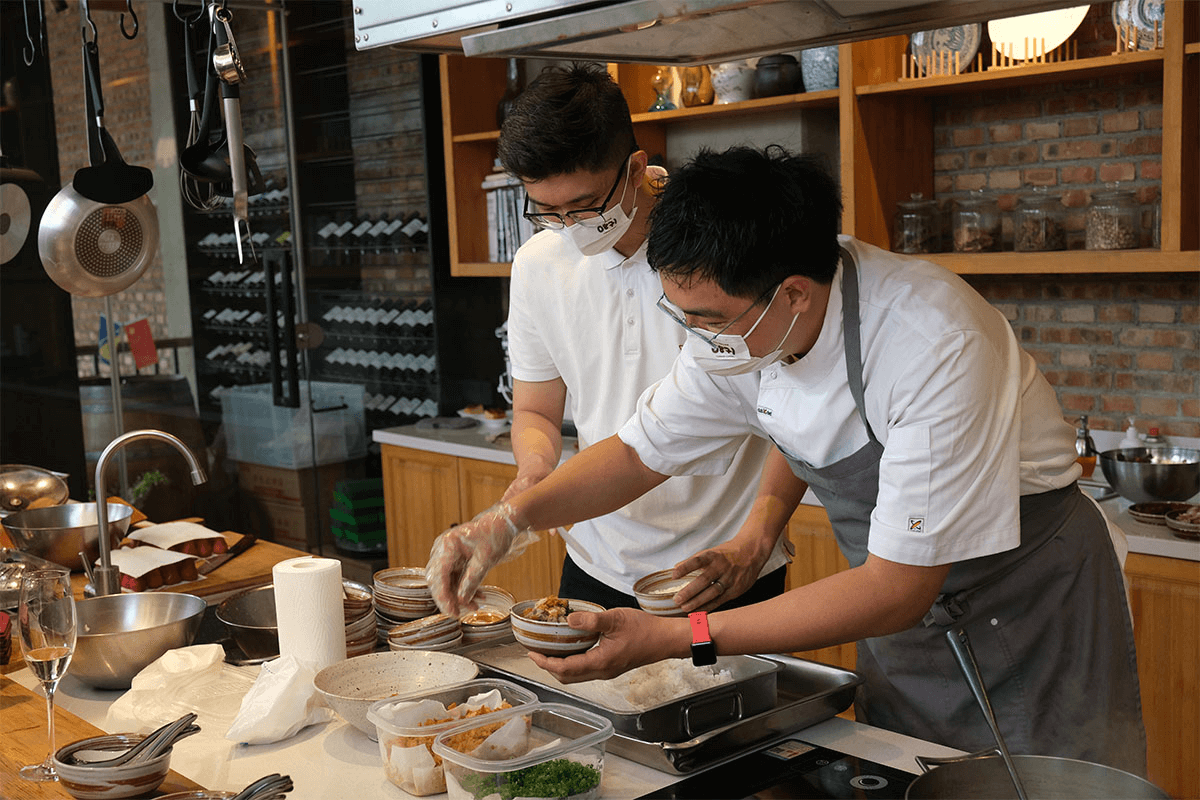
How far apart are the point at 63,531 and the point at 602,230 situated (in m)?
1.47

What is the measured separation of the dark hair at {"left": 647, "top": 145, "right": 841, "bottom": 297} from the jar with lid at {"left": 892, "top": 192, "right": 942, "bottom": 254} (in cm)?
202

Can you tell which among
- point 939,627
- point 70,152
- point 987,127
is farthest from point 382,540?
point 939,627

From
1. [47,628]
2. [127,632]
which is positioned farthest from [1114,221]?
[47,628]

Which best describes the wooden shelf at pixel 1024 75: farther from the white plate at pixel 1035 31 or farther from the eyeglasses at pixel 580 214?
the eyeglasses at pixel 580 214

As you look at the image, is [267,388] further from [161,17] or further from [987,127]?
[987,127]

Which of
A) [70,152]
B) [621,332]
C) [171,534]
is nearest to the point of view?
[621,332]

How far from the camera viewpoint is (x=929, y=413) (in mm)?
1503

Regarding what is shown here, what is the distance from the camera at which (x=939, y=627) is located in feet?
5.78

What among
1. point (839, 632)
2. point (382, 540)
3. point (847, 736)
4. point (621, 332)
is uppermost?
point (621, 332)

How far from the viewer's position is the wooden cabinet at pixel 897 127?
9.61ft

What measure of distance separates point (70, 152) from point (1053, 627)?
4364 mm

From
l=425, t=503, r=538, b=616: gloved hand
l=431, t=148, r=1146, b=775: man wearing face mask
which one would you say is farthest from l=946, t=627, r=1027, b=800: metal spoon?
l=425, t=503, r=538, b=616: gloved hand

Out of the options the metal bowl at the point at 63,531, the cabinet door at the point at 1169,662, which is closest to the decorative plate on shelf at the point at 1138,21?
the cabinet door at the point at 1169,662

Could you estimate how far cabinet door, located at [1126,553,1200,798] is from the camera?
8.83ft
